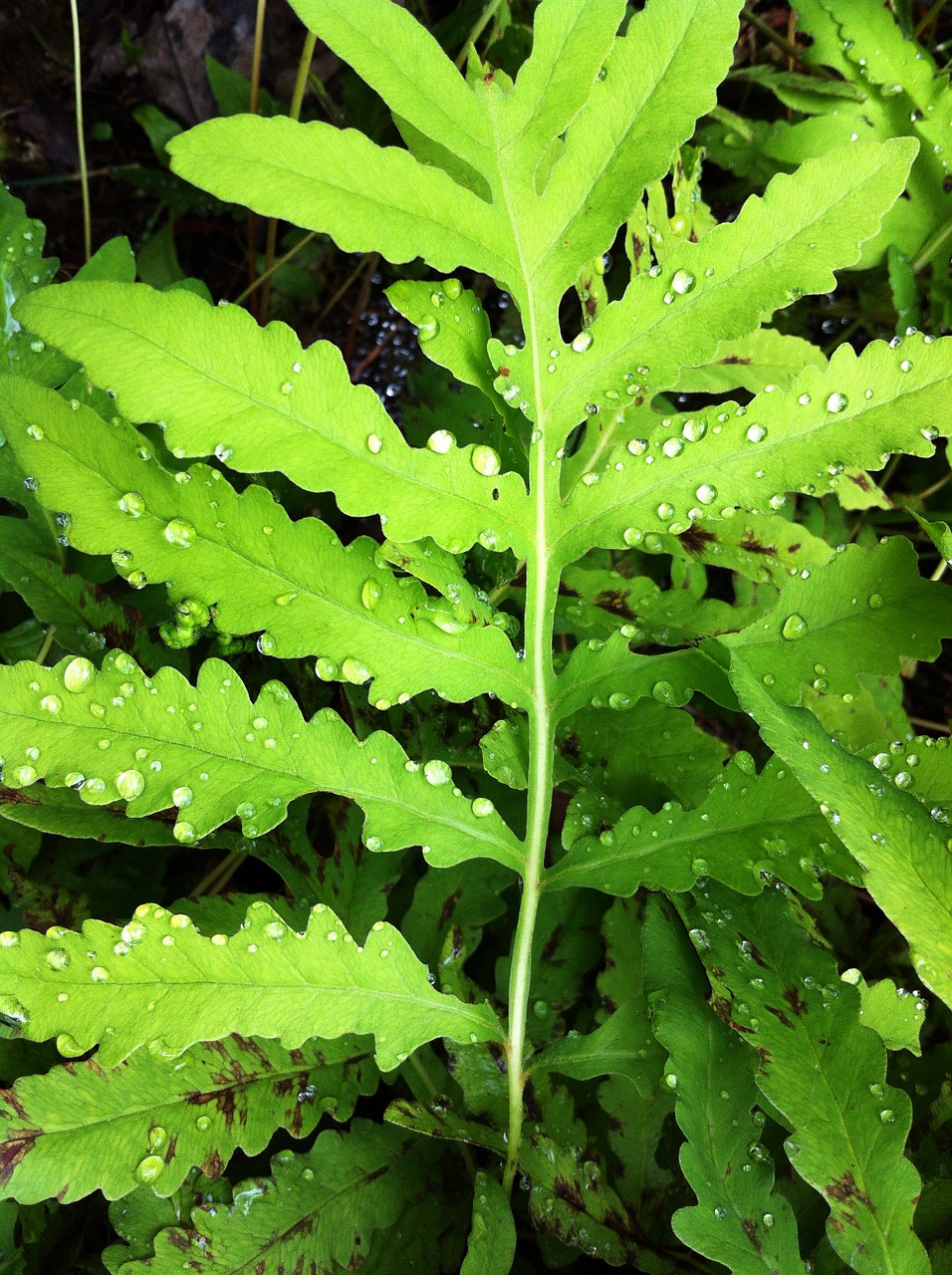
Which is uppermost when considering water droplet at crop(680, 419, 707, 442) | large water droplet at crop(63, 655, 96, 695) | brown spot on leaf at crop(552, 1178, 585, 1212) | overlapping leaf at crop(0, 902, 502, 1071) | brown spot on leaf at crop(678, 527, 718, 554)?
water droplet at crop(680, 419, 707, 442)

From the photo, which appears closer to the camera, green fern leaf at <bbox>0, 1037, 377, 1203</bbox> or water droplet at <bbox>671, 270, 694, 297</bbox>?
green fern leaf at <bbox>0, 1037, 377, 1203</bbox>

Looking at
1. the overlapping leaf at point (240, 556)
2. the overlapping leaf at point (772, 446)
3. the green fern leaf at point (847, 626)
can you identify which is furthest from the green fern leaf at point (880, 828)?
the overlapping leaf at point (240, 556)

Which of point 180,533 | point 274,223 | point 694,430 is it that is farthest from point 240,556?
point 274,223

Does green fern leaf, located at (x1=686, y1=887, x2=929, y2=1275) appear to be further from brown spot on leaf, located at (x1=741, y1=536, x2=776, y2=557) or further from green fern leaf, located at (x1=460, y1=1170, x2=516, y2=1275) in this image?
brown spot on leaf, located at (x1=741, y1=536, x2=776, y2=557)

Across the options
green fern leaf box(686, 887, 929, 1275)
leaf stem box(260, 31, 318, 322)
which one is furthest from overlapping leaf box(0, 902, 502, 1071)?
leaf stem box(260, 31, 318, 322)

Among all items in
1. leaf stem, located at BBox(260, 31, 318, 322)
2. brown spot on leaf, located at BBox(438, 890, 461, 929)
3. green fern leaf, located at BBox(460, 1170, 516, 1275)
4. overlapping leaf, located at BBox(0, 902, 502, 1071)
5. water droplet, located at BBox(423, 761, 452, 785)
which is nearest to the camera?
overlapping leaf, located at BBox(0, 902, 502, 1071)

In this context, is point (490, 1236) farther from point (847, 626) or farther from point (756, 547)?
point (756, 547)
